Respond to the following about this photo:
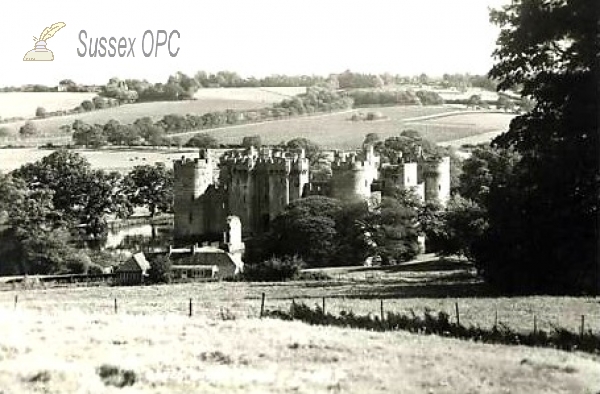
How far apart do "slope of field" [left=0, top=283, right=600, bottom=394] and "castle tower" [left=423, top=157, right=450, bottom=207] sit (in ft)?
127

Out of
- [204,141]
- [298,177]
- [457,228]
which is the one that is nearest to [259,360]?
[457,228]

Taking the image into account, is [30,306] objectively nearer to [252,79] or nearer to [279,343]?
[279,343]

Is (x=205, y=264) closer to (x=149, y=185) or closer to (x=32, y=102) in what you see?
(x=149, y=185)

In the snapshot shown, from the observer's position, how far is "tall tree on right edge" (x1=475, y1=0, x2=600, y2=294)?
2569 cm

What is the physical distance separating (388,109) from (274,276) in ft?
184

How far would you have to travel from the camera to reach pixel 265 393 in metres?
15.0

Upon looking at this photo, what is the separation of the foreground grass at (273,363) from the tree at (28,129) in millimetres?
54199

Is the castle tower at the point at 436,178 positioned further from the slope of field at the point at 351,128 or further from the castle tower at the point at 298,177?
the slope of field at the point at 351,128

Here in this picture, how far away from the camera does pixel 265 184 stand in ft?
199

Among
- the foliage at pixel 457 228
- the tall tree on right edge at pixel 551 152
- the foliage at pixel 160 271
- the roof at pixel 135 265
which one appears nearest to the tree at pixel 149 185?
the roof at pixel 135 265

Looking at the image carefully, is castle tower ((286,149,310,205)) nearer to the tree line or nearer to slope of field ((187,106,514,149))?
the tree line

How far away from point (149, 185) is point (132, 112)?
30.0ft

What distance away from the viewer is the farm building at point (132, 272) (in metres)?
45.8

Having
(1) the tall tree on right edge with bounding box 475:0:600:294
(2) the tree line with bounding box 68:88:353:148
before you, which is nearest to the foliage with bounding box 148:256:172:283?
(1) the tall tree on right edge with bounding box 475:0:600:294
